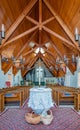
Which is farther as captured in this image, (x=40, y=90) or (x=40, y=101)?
(x=40, y=90)

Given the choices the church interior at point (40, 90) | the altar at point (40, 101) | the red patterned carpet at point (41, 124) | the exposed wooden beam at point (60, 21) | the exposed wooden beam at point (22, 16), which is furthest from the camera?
the exposed wooden beam at point (60, 21)

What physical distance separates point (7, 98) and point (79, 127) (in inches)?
151

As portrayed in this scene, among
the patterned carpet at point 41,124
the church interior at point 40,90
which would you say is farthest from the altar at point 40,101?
the patterned carpet at point 41,124

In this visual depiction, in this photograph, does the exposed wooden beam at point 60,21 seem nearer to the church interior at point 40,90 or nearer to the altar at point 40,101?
the church interior at point 40,90

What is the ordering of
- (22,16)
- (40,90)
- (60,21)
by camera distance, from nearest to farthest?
(40,90), (22,16), (60,21)

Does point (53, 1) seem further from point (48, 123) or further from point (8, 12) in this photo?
point (48, 123)

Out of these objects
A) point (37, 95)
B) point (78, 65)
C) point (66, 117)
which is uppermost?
point (78, 65)

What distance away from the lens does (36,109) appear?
4.80 m

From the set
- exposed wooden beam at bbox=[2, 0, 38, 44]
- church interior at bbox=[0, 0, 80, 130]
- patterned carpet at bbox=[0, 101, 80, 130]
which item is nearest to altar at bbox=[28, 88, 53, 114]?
church interior at bbox=[0, 0, 80, 130]

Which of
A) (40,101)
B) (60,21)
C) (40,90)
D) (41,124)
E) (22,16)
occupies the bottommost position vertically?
(41,124)

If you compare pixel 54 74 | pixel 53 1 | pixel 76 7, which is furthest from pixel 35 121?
pixel 54 74

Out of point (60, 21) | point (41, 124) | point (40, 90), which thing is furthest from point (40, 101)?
point (60, 21)

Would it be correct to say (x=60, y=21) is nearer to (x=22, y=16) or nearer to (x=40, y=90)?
(x=22, y=16)

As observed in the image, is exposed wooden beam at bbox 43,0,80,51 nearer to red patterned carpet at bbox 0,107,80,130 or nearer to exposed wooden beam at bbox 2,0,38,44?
exposed wooden beam at bbox 2,0,38,44
